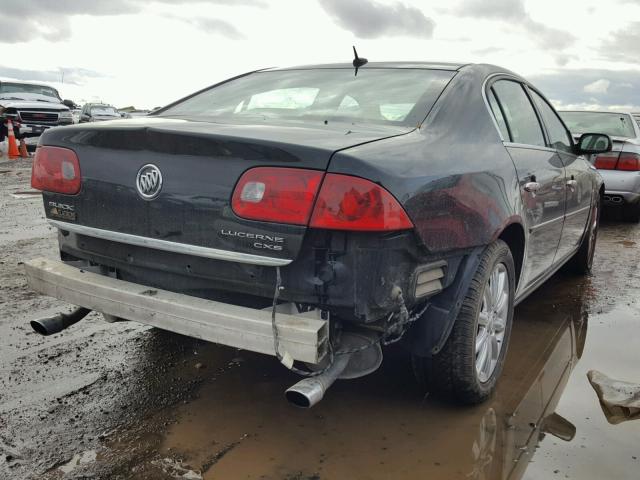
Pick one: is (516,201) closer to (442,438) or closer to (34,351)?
(442,438)

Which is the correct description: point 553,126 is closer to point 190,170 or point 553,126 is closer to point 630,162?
point 190,170

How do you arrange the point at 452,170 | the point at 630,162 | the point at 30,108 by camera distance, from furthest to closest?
the point at 30,108 → the point at 630,162 → the point at 452,170

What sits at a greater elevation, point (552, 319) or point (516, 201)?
point (516, 201)

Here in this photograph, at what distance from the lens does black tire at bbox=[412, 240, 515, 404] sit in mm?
2508

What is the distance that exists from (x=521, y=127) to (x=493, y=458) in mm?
1872

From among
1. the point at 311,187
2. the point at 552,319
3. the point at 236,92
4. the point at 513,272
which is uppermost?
the point at 236,92

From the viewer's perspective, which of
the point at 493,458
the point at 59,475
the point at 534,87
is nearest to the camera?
the point at 59,475

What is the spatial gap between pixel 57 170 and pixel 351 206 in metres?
1.40

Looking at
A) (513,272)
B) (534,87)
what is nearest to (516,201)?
(513,272)

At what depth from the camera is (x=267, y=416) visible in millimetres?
2646

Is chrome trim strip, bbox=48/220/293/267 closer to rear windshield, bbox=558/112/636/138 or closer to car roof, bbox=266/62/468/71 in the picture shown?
car roof, bbox=266/62/468/71

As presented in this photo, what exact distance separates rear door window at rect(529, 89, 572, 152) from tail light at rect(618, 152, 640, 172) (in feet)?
12.0

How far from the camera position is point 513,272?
2.96m

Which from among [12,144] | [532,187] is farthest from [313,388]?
[12,144]
